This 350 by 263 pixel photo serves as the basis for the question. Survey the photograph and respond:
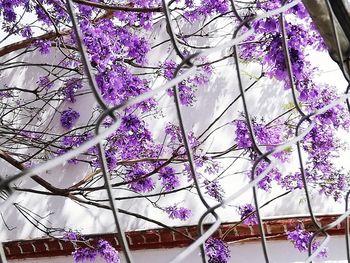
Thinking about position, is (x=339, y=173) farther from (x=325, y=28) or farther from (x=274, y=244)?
(x=325, y=28)

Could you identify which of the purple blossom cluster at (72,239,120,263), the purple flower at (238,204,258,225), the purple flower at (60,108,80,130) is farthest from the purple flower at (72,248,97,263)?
the purple flower at (60,108,80,130)

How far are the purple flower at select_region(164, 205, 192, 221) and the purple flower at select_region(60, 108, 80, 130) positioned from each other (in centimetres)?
113

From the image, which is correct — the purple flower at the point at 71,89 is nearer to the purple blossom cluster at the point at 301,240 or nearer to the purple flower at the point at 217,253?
the purple flower at the point at 217,253

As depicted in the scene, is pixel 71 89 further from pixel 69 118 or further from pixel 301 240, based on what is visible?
pixel 301 240

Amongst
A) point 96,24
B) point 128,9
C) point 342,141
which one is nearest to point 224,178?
point 342,141

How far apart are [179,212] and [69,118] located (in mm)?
1230

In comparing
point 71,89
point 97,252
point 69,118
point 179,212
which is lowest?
point 97,252

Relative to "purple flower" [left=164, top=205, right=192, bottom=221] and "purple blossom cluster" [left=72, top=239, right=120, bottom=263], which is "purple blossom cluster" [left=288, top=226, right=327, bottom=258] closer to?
"purple flower" [left=164, top=205, right=192, bottom=221]

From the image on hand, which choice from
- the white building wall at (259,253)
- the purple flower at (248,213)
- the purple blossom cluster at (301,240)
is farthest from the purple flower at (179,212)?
the purple blossom cluster at (301,240)

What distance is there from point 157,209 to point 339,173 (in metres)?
1.40

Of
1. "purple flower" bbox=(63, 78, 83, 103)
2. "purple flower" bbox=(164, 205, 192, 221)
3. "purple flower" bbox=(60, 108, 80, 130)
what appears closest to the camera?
"purple flower" bbox=(164, 205, 192, 221)

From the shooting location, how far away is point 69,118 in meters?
4.50

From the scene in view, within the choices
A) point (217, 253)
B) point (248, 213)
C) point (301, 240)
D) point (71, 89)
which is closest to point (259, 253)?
point (248, 213)

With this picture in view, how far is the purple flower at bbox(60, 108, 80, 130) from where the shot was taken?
4496 millimetres
